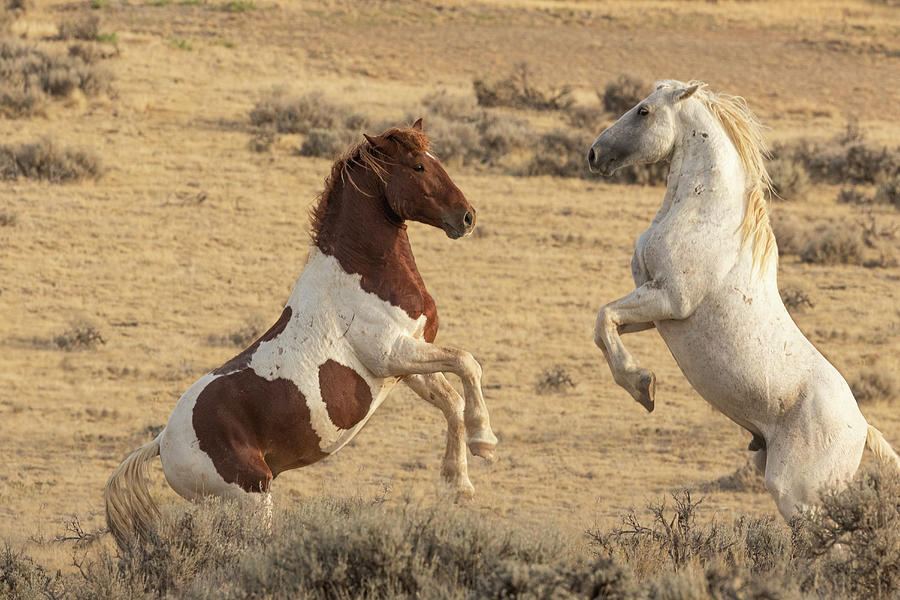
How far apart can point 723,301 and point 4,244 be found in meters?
11.9

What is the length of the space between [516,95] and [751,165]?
20.7 m

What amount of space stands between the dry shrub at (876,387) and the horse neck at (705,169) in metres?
6.95

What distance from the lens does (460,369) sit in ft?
18.8

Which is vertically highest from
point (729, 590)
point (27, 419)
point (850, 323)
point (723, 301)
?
point (723, 301)

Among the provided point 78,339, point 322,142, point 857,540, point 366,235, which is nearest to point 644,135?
point 366,235

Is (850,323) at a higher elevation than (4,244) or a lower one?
higher

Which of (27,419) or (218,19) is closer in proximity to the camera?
(27,419)

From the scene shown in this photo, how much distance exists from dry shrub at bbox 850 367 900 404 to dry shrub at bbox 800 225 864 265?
15.0 ft

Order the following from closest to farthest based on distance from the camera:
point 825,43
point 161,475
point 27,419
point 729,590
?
point 729,590, point 161,475, point 27,419, point 825,43

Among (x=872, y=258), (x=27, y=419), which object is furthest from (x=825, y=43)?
(x=27, y=419)

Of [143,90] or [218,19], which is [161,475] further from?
[218,19]

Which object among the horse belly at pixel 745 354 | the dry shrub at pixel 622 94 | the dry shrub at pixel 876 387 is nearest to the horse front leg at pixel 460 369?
the horse belly at pixel 745 354

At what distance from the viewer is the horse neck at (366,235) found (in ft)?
19.6

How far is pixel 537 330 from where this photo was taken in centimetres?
1377
